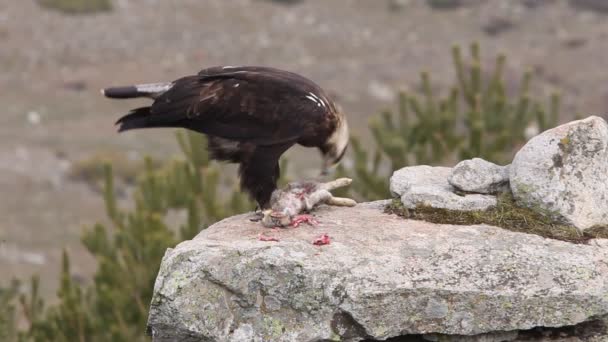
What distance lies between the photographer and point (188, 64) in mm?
35625

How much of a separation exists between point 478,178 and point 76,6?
35.1m

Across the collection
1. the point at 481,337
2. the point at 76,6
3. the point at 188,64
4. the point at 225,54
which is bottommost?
the point at 481,337

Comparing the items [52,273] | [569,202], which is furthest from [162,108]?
[52,273]

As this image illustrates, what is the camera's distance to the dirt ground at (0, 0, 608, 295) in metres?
28.5

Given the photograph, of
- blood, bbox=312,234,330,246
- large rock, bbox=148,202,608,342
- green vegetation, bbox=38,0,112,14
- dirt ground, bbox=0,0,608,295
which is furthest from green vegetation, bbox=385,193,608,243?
green vegetation, bbox=38,0,112,14

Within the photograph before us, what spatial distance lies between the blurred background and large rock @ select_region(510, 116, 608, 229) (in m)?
15.2

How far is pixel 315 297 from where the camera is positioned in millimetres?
6203

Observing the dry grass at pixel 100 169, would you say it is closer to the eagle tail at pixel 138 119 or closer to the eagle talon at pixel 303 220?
the eagle tail at pixel 138 119

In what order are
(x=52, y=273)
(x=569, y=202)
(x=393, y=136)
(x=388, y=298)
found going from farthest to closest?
1. (x=52, y=273)
2. (x=393, y=136)
3. (x=569, y=202)
4. (x=388, y=298)

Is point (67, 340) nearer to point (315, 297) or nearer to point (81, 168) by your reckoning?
point (315, 297)

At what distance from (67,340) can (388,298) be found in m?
8.07

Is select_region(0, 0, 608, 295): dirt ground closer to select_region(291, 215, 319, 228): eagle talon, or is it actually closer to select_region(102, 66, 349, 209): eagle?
select_region(102, 66, 349, 209): eagle

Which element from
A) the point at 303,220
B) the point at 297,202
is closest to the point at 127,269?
the point at 297,202

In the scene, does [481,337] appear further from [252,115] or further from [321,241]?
[252,115]
